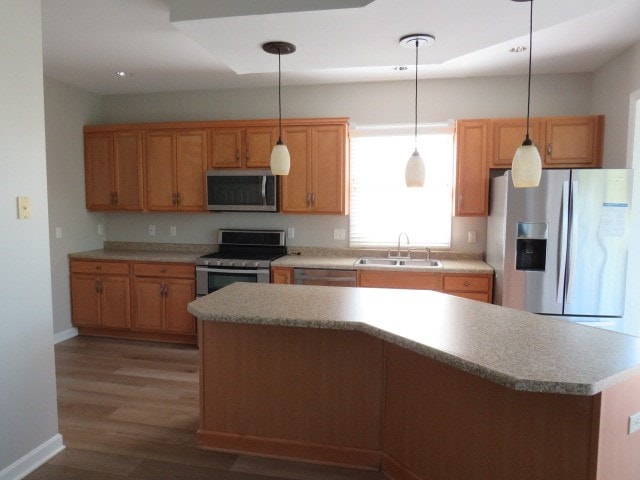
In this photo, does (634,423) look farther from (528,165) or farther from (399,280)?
(399,280)

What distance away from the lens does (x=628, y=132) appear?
329 centimetres

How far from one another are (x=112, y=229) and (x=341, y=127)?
2994 mm

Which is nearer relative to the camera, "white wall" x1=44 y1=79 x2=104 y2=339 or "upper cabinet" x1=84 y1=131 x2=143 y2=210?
"white wall" x1=44 y1=79 x2=104 y2=339

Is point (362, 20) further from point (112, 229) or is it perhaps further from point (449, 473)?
point (112, 229)

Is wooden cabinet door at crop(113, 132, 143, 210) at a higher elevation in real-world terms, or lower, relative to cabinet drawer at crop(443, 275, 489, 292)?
higher

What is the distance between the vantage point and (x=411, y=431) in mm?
2043

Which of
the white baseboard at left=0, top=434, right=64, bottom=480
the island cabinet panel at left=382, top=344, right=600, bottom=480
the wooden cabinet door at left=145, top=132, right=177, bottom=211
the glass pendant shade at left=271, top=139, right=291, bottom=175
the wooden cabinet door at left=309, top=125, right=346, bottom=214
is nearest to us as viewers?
the island cabinet panel at left=382, top=344, right=600, bottom=480

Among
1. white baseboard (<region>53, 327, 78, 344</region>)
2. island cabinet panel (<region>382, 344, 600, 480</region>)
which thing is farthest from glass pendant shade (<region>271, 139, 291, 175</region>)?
white baseboard (<region>53, 327, 78, 344</region>)

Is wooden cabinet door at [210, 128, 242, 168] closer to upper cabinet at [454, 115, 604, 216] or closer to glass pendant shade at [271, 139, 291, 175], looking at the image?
glass pendant shade at [271, 139, 291, 175]

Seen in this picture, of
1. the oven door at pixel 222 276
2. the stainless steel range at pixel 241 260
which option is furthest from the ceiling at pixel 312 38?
the oven door at pixel 222 276

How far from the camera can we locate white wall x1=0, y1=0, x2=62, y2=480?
82.8 inches

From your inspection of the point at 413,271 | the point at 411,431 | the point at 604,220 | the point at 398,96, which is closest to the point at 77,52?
the point at 398,96

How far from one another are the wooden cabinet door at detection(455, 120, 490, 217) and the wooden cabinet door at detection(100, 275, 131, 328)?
3451mm

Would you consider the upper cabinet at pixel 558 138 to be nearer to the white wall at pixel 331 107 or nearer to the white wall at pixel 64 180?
the white wall at pixel 331 107
